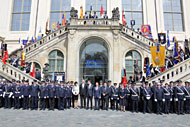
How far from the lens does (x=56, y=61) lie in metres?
18.8

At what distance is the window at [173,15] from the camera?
2569 centimetres

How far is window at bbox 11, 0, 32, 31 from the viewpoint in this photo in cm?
2622

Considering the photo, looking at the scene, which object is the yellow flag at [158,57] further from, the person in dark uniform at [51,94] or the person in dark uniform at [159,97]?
the person in dark uniform at [51,94]

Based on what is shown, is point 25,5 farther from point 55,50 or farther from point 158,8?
point 158,8

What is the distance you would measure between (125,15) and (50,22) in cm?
1133

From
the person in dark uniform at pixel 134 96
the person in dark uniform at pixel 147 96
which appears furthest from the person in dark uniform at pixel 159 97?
the person in dark uniform at pixel 134 96

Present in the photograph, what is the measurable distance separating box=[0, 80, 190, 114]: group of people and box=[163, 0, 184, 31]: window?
722 inches

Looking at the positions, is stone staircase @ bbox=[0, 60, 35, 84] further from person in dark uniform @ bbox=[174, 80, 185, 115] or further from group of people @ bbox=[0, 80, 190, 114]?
person in dark uniform @ bbox=[174, 80, 185, 115]

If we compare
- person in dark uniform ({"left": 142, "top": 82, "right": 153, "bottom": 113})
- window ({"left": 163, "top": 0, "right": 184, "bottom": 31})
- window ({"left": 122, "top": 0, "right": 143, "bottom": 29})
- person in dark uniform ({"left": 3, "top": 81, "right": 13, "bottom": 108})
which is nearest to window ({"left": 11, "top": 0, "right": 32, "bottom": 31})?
window ({"left": 122, "top": 0, "right": 143, "bottom": 29})

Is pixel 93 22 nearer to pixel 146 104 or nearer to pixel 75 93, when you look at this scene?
pixel 75 93

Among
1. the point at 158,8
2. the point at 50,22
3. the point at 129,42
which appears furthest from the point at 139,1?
the point at 50,22

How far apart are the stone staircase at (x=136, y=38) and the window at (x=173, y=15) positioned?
9.84 m

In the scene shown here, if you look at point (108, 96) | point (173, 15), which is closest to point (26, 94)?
point (108, 96)

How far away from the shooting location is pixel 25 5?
26891mm
